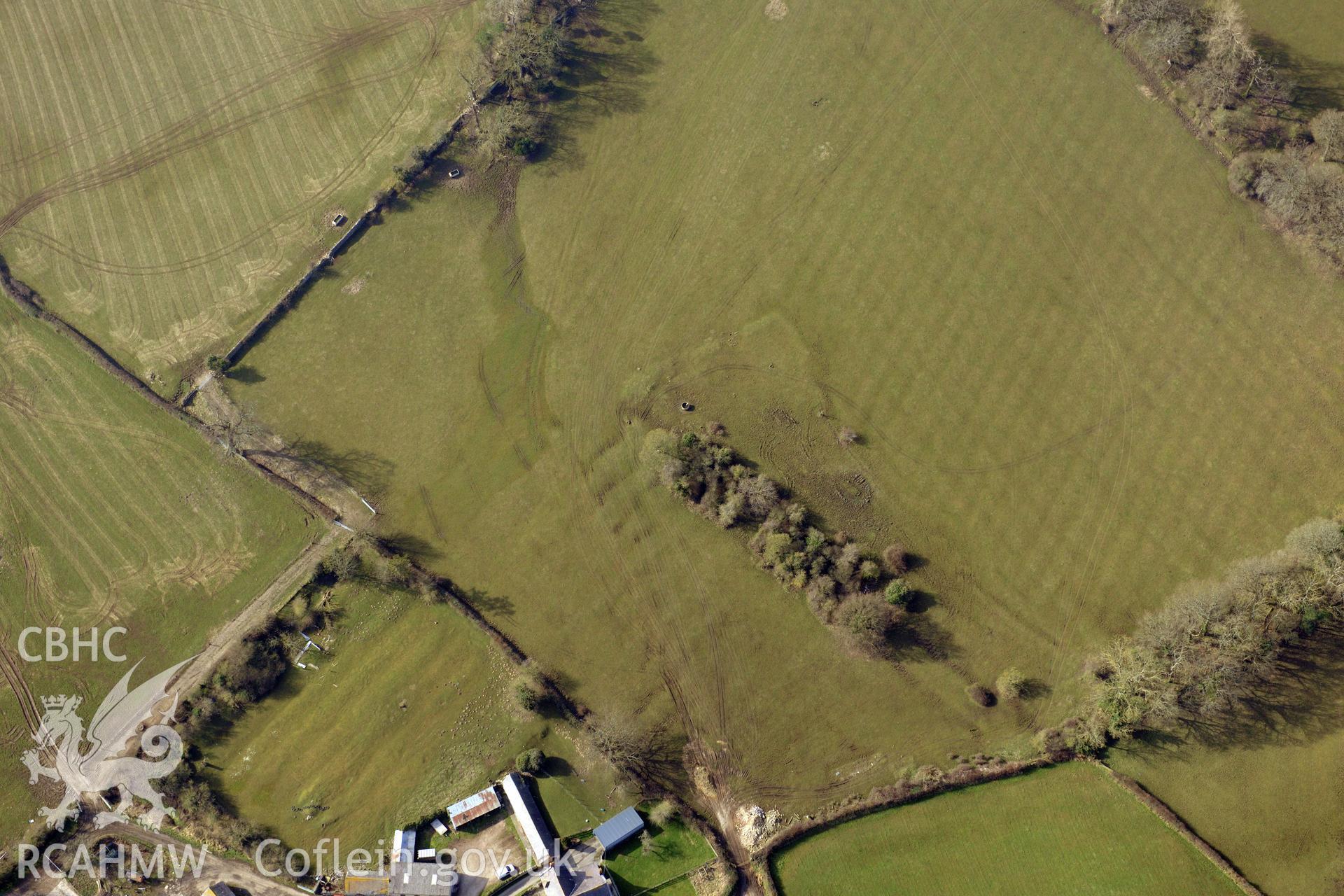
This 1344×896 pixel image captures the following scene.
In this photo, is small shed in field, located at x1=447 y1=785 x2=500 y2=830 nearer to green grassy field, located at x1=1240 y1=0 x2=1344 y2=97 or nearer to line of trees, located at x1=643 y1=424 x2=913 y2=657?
line of trees, located at x1=643 y1=424 x2=913 y2=657

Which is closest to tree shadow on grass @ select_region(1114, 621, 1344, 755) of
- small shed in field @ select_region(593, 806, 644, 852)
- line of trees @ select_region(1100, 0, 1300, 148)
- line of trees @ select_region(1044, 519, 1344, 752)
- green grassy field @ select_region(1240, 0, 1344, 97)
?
line of trees @ select_region(1044, 519, 1344, 752)

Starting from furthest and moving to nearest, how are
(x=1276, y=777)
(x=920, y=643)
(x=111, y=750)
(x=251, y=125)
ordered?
(x=251, y=125), (x=920, y=643), (x=111, y=750), (x=1276, y=777)

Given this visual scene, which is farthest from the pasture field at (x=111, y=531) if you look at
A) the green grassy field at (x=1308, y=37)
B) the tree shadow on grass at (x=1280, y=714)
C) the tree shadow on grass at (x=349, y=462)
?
the green grassy field at (x=1308, y=37)

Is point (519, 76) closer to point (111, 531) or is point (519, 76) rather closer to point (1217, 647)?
point (111, 531)

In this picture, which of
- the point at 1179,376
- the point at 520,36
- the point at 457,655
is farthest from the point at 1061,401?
the point at 520,36

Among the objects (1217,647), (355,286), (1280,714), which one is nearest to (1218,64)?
(1217,647)

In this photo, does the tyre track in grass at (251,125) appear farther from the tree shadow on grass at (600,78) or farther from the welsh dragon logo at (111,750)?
the welsh dragon logo at (111,750)

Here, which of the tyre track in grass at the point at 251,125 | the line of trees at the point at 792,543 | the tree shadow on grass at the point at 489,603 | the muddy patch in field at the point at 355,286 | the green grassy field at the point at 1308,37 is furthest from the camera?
the tyre track in grass at the point at 251,125

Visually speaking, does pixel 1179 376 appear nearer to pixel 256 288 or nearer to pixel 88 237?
pixel 256 288
